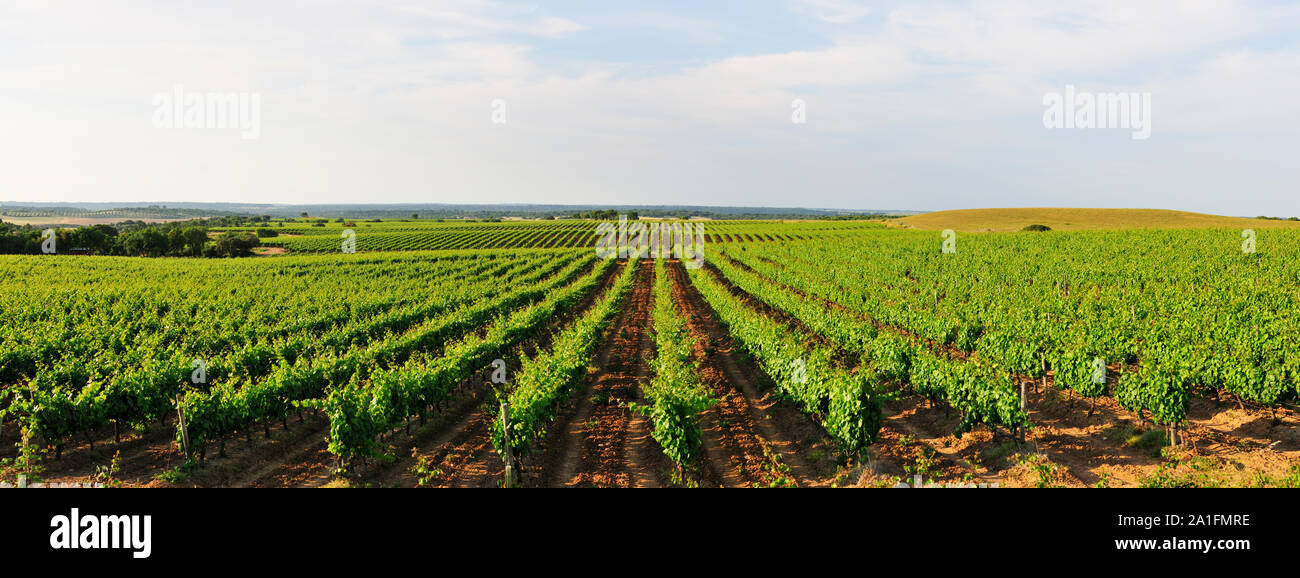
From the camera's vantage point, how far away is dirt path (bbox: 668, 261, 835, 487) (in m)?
11.2

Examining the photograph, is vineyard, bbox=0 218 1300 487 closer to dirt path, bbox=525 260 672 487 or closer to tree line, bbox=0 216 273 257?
dirt path, bbox=525 260 672 487

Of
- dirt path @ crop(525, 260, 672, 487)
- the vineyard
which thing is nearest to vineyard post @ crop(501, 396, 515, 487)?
the vineyard

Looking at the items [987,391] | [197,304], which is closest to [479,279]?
[197,304]

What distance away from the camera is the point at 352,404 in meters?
11.1

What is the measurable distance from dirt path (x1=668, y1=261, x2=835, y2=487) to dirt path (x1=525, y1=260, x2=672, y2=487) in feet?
4.83

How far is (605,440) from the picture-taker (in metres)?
13.0

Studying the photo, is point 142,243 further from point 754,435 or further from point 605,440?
point 754,435

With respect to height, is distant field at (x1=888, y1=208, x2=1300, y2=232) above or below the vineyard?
above

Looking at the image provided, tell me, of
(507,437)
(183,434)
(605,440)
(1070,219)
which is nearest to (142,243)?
(183,434)

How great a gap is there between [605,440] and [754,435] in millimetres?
3595

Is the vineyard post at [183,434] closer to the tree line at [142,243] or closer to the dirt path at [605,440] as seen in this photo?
the dirt path at [605,440]

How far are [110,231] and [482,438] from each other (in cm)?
13878

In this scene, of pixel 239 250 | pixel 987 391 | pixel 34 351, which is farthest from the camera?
pixel 239 250

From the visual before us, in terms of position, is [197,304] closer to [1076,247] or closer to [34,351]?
[34,351]
